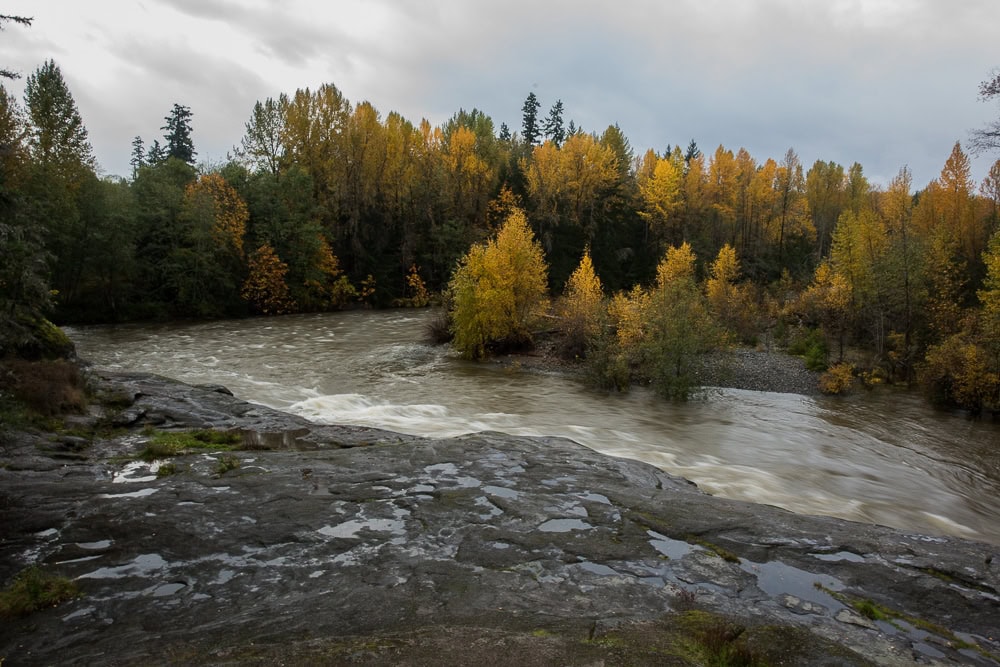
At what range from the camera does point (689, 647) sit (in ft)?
15.5

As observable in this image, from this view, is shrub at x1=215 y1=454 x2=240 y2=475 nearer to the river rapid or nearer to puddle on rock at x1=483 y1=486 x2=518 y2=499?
puddle on rock at x1=483 y1=486 x2=518 y2=499

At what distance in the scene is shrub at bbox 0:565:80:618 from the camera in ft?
17.0

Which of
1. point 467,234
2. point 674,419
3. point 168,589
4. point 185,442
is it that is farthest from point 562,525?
point 467,234

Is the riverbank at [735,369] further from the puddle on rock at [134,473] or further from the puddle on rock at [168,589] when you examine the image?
the puddle on rock at [168,589]

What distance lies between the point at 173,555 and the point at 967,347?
29733mm

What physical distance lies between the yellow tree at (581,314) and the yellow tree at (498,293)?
2.24 meters

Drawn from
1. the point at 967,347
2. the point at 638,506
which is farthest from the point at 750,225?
the point at 638,506

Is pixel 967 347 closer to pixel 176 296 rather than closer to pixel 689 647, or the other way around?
pixel 689 647

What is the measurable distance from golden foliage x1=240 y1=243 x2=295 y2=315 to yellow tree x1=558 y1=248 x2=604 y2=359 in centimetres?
2720

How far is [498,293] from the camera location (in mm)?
31094

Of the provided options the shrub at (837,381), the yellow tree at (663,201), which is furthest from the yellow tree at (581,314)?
the yellow tree at (663,201)

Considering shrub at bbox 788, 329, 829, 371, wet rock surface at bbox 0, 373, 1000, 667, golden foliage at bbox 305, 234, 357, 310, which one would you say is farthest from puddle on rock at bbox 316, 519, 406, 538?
golden foliage at bbox 305, 234, 357, 310

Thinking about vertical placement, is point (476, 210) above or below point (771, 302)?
above

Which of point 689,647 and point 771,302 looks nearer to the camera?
point 689,647
